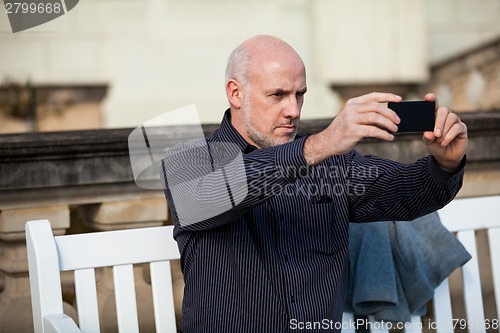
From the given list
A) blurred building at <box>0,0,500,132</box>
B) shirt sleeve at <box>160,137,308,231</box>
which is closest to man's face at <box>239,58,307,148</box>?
shirt sleeve at <box>160,137,308,231</box>

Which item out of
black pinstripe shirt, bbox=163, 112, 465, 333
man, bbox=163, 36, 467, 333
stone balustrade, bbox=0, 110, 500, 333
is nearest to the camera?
man, bbox=163, 36, 467, 333

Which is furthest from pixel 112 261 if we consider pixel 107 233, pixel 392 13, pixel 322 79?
pixel 392 13

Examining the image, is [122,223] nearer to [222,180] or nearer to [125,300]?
[125,300]

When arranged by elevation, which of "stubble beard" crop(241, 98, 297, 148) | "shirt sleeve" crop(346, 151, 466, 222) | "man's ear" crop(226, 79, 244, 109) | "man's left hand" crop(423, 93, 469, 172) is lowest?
"shirt sleeve" crop(346, 151, 466, 222)

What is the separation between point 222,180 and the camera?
221cm

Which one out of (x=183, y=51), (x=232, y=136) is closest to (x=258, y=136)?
(x=232, y=136)

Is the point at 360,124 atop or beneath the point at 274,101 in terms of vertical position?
beneath

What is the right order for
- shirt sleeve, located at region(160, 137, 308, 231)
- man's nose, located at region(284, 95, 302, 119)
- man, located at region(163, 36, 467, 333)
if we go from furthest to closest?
1. man's nose, located at region(284, 95, 302, 119)
2. man, located at region(163, 36, 467, 333)
3. shirt sleeve, located at region(160, 137, 308, 231)

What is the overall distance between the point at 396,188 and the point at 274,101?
0.38 meters

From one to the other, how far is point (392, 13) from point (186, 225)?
16.6 feet

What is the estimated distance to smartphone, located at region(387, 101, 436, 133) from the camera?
2100 mm

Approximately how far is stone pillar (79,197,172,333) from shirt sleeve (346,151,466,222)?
608 mm

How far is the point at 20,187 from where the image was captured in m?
2.73

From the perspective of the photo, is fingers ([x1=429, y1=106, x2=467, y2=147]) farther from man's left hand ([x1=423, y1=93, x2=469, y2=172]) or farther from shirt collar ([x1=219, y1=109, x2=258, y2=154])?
shirt collar ([x1=219, y1=109, x2=258, y2=154])
